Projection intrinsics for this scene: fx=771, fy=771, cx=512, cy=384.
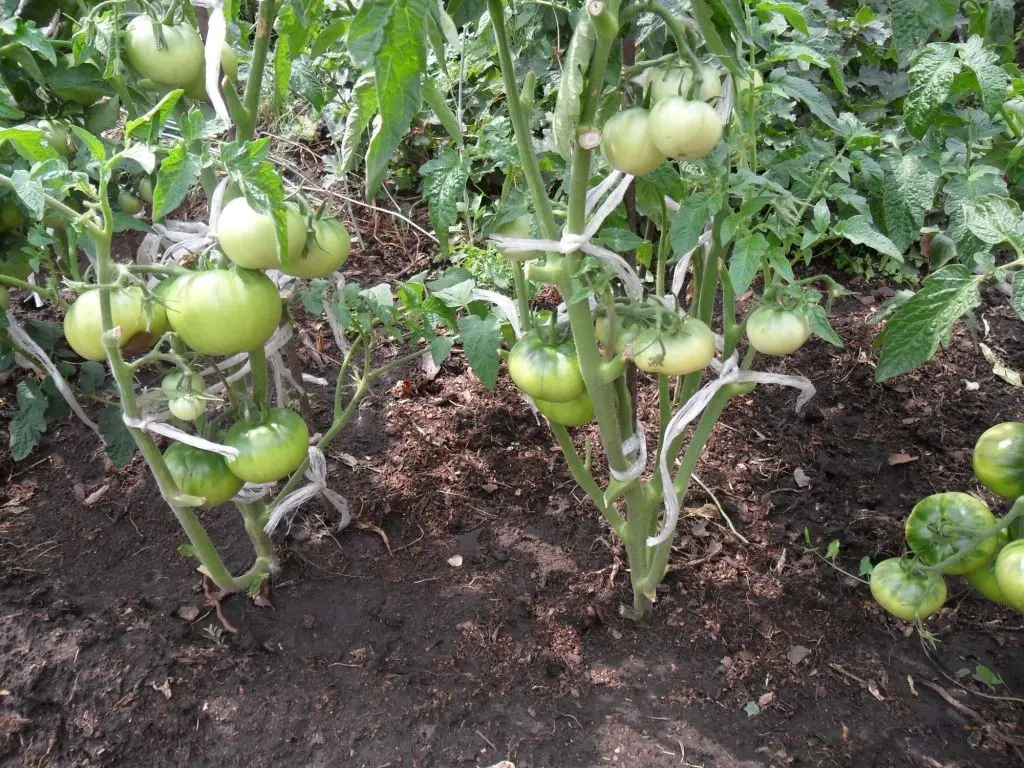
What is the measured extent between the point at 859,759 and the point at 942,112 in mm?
1179

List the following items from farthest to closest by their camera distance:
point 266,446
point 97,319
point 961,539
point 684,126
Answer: point 961,539, point 266,446, point 97,319, point 684,126

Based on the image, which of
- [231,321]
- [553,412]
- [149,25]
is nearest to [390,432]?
[553,412]

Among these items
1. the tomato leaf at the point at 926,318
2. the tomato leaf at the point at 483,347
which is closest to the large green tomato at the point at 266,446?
the tomato leaf at the point at 483,347

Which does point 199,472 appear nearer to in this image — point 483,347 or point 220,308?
point 220,308

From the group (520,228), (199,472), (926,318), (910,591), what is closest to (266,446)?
(199,472)

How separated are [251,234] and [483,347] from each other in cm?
45

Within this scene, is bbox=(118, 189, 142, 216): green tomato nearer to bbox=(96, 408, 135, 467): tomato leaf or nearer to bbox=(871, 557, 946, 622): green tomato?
bbox=(96, 408, 135, 467): tomato leaf

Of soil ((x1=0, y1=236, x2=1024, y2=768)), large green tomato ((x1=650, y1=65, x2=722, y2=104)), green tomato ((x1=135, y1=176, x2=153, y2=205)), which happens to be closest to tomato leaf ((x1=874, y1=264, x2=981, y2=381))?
large green tomato ((x1=650, y1=65, x2=722, y2=104))

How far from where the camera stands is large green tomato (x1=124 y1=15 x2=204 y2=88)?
3.59 ft

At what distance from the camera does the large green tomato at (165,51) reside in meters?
1.09

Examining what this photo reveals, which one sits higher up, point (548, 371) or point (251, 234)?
point (251, 234)

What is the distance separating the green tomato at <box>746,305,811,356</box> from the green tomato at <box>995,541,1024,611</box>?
18.3 inches

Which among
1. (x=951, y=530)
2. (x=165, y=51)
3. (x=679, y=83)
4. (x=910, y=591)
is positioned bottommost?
(x=910, y=591)

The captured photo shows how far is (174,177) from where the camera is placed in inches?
39.8
